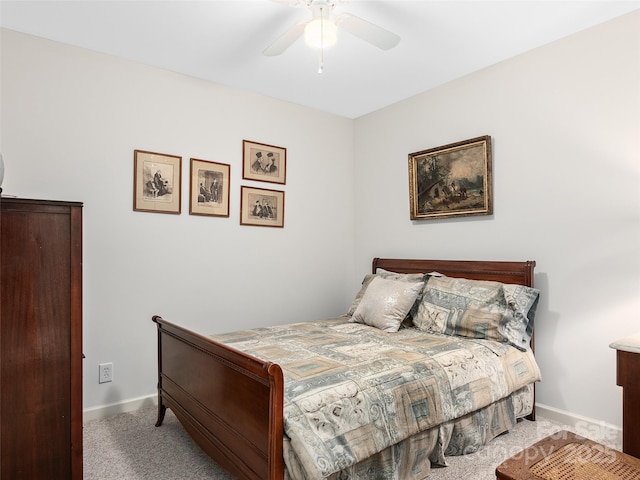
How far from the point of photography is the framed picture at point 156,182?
9.70 feet

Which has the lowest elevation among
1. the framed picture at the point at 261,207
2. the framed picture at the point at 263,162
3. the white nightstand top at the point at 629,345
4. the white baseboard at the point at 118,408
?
the white baseboard at the point at 118,408

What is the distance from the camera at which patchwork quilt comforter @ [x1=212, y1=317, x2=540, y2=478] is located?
5.14 ft

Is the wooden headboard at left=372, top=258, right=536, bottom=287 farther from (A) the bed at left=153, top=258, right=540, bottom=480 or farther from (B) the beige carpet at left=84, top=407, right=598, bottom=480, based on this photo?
(B) the beige carpet at left=84, top=407, right=598, bottom=480

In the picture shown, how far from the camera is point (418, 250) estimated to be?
3.58 metres

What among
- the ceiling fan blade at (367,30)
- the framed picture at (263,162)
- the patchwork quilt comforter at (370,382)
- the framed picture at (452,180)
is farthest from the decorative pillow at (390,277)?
the ceiling fan blade at (367,30)

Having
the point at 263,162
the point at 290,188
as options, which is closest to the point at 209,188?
the point at 263,162

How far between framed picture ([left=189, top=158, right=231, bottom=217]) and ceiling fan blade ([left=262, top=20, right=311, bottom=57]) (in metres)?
1.21

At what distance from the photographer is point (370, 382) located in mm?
1843

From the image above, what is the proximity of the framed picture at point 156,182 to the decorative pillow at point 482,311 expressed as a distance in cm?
207

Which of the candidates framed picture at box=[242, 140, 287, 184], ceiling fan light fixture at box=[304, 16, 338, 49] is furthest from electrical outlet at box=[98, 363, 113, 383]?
ceiling fan light fixture at box=[304, 16, 338, 49]

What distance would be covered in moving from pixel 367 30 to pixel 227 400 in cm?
199

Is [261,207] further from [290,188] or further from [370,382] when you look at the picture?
[370,382]

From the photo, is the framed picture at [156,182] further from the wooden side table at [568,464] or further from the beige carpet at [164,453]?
the wooden side table at [568,464]

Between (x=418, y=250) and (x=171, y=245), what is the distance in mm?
2076
